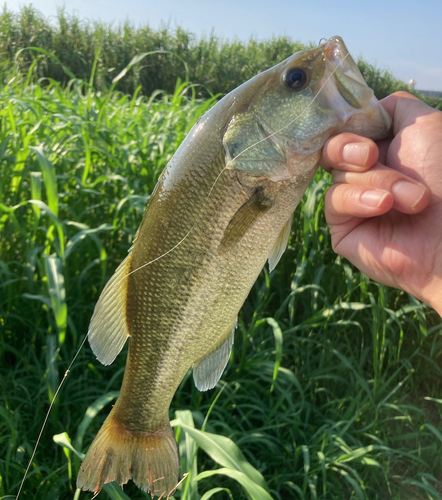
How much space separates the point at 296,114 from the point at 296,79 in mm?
87

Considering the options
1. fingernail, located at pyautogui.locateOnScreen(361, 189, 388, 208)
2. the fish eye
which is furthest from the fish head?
fingernail, located at pyautogui.locateOnScreen(361, 189, 388, 208)

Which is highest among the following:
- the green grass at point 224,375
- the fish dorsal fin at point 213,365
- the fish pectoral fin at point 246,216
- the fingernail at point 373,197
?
the fingernail at point 373,197

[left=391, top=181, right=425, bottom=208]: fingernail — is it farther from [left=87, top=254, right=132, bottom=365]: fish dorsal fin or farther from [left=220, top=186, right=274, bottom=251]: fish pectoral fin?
[left=87, top=254, right=132, bottom=365]: fish dorsal fin

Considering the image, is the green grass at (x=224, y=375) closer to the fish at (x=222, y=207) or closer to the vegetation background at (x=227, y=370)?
the vegetation background at (x=227, y=370)

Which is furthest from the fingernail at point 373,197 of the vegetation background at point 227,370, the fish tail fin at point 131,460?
the vegetation background at point 227,370

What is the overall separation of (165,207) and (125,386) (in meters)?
0.53

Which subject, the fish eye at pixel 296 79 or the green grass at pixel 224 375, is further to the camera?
the green grass at pixel 224 375

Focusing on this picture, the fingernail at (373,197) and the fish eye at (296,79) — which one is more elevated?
the fish eye at (296,79)

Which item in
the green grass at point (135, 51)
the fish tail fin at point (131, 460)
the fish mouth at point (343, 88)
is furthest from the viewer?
the green grass at point (135, 51)

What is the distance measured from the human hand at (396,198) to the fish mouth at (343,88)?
2.2 inches

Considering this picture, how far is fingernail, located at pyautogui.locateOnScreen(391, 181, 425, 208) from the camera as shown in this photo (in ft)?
3.60

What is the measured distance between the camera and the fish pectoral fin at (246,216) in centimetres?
107

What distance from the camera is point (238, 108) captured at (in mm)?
1074

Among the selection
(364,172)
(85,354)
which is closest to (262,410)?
(85,354)
